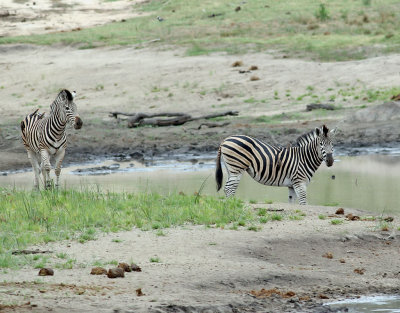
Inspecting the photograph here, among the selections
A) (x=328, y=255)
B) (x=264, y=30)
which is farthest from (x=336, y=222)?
(x=264, y=30)

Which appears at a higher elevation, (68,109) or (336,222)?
(68,109)

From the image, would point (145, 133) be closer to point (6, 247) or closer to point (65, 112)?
point (65, 112)

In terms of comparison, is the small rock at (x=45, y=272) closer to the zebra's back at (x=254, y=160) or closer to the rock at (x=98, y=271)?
the rock at (x=98, y=271)

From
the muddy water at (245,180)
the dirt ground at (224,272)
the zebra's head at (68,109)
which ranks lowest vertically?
the muddy water at (245,180)

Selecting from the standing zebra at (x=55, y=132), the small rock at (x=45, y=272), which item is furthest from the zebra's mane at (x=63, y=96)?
the small rock at (x=45, y=272)

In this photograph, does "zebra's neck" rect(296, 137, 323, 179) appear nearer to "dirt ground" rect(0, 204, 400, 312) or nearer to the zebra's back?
the zebra's back

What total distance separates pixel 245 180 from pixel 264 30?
17.7m

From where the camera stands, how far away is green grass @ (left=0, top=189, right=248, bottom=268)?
10953mm

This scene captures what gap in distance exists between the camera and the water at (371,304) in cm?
894

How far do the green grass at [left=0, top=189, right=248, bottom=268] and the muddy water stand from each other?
4.63 ft

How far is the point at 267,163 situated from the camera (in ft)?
47.9

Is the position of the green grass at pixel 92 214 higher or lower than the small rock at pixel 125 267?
lower

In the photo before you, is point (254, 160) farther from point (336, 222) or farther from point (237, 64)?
point (237, 64)

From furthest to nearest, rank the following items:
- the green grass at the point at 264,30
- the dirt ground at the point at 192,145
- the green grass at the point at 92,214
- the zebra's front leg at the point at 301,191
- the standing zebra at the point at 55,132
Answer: the green grass at the point at 264,30 → the standing zebra at the point at 55,132 → the zebra's front leg at the point at 301,191 → the green grass at the point at 92,214 → the dirt ground at the point at 192,145
